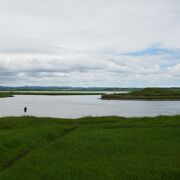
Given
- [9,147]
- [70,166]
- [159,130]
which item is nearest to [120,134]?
[159,130]

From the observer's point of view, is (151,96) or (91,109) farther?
(151,96)

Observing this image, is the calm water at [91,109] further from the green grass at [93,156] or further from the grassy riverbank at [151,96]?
the green grass at [93,156]

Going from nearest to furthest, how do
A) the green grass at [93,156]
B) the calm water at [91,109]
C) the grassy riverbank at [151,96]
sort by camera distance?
1. the green grass at [93,156]
2. the calm water at [91,109]
3. the grassy riverbank at [151,96]

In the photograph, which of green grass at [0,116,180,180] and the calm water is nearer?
green grass at [0,116,180,180]

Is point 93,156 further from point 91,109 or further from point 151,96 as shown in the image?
point 151,96

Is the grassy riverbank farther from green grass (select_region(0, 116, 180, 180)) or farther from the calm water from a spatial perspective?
green grass (select_region(0, 116, 180, 180))

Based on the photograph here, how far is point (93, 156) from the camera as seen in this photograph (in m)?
15.6

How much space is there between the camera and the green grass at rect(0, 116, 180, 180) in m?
12.5

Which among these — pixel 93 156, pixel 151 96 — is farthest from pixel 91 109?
pixel 151 96

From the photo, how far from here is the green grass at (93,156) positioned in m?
12.5

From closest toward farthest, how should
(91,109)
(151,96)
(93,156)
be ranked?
1. (93,156)
2. (91,109)
3. (151,96)

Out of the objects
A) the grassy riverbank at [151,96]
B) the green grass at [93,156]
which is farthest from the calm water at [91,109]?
the green grass at [93,156]

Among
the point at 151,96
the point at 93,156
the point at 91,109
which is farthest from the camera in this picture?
the point at 151,96

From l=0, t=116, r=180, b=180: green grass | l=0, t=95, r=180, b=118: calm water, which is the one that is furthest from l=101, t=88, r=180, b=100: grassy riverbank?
l=0, t=116, r=180, b=180: green grass
